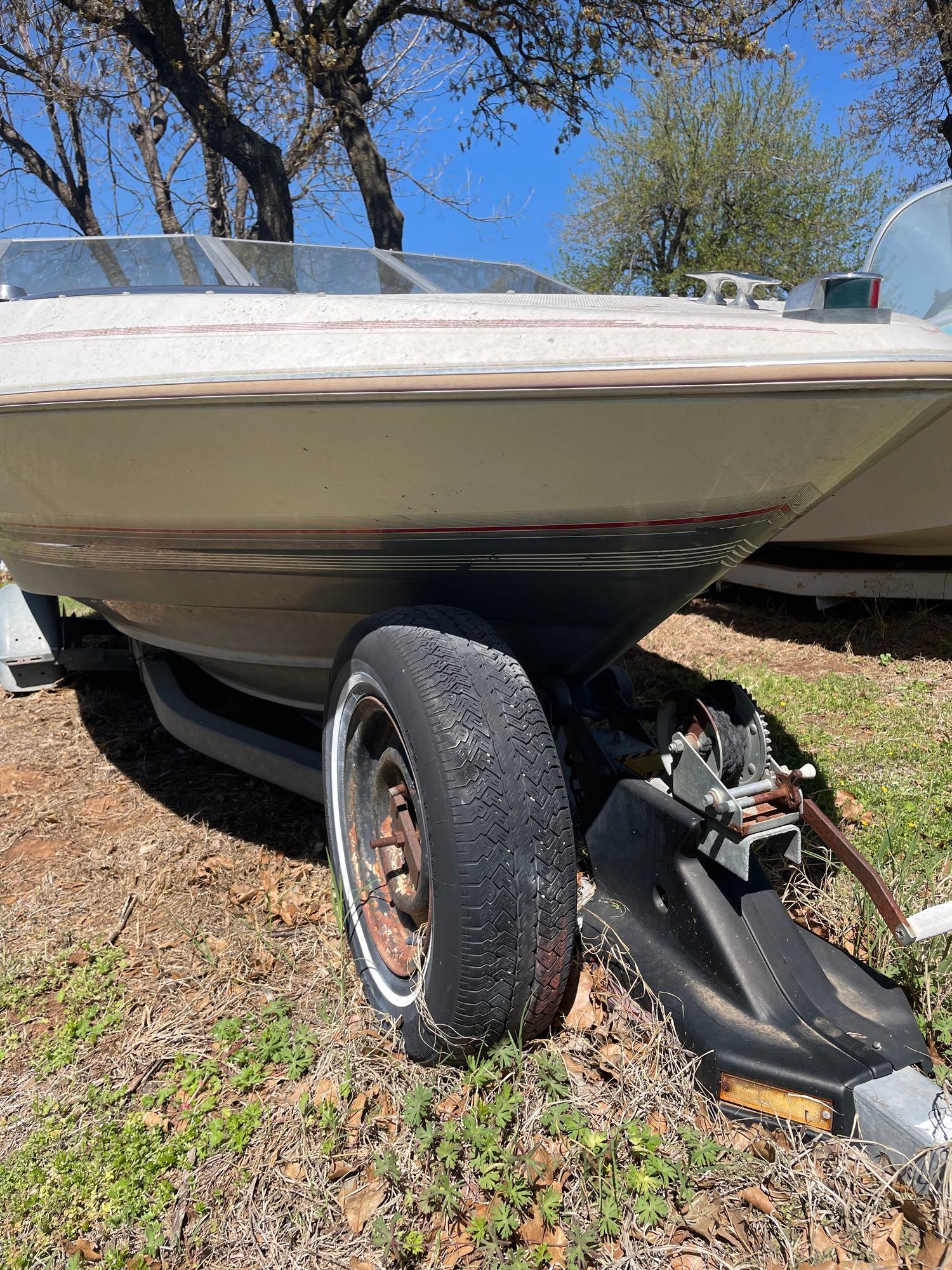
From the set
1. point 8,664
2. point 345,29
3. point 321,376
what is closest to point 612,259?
point 345,29

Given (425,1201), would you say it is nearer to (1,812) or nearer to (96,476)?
(96,476)

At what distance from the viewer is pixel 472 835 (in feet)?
5.72

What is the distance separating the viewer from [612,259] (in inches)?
714

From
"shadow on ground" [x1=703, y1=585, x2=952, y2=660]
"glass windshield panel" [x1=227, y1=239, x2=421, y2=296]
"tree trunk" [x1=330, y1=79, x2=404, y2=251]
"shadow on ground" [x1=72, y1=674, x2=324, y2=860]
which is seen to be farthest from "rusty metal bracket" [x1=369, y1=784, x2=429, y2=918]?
"tree trunk" [x1=330, y1=79, x2=404, y2=251]

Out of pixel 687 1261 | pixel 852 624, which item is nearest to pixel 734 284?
pixel 852 624

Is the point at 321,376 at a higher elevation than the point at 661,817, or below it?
higher

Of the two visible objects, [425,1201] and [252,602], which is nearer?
[425,1201]

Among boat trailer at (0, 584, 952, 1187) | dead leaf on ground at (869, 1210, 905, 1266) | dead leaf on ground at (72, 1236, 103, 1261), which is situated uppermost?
boat trailer at (0, 584, 952, 1187)

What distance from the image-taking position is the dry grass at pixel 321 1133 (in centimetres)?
154

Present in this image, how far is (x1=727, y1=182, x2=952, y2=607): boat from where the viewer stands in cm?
374

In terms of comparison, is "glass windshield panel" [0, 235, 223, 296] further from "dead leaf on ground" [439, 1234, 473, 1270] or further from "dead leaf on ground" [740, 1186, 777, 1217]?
"dead leaf on ground" [740, 1186, 777, 1217]

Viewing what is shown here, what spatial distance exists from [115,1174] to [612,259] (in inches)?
748

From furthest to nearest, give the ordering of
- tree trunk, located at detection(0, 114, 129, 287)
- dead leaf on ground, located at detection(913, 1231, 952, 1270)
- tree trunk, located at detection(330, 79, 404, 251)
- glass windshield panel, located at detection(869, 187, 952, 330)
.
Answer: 1. tree trunk, located at detection(0, 114, 129, 287)
2. tree trunk, located at detection(330, 79, 404, 251)
3. glass windshield panel, located at detection(869, 187, 952, 330)
4. dead leaf on ground, located at detection(913, 1231, 952, 1270)

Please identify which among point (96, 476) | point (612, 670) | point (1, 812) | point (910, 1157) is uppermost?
point (96, 476)
